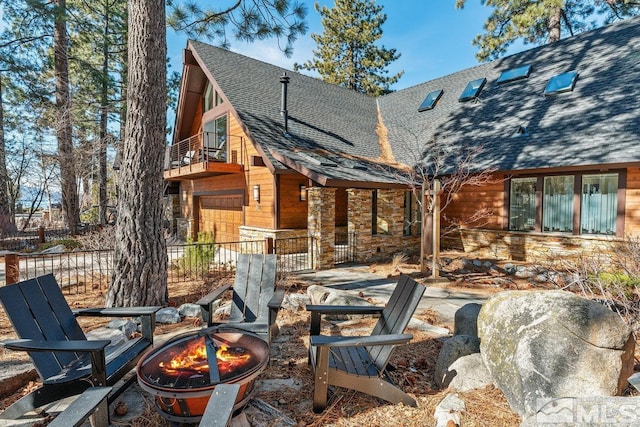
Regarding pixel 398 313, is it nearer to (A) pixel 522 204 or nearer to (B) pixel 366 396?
(B) pixel 366 396

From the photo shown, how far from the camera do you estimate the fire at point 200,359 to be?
8.57 ft

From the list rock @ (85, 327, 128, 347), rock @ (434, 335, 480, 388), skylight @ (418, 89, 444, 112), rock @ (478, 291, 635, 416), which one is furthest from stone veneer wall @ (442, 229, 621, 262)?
rock @ (85, 327, 128, 347)

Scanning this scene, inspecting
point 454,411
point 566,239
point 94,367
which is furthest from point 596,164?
point 94,367

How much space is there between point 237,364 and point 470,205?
34.0 feet

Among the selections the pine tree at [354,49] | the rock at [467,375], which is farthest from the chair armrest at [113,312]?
the pine tree at [354,49]

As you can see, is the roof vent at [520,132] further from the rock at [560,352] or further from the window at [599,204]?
the rock at [560,352]

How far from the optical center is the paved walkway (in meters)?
5.79

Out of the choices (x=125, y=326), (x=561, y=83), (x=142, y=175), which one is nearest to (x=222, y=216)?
(x=142, y=175)

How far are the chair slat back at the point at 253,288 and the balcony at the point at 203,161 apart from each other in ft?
24.4

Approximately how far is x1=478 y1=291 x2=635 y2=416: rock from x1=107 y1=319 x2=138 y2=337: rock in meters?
4.16

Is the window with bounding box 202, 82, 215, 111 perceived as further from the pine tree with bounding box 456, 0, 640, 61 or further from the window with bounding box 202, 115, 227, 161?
the pine tree with bounding box 456, 0, 640, 61

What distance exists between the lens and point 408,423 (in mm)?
2613

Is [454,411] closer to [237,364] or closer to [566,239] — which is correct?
[237,364]

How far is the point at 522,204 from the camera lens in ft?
32.7
